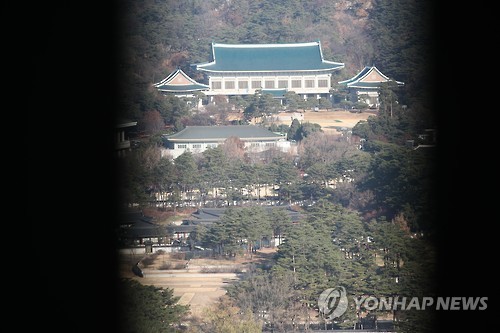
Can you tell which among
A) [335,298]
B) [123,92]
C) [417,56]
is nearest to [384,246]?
[335,298]

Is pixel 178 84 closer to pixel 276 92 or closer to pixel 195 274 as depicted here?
pixel 276 92

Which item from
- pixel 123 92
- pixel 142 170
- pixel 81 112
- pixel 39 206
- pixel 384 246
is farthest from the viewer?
pixel 123 92

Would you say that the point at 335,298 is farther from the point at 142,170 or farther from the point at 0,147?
the point at 142,170

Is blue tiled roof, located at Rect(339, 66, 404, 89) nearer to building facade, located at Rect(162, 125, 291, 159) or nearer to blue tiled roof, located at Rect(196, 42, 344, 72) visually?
blue tiled roof, located at Rect(196, 42, 344, 72)

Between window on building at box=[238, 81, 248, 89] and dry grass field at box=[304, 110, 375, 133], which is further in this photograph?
window on building at box=[238, 81, 248, 89]

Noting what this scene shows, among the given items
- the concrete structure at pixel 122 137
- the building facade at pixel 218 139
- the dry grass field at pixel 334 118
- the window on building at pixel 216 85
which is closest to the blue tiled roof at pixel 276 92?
the window on building at pixel 216 85

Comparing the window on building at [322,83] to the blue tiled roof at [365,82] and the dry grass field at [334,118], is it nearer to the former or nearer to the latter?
the blue tiled roof at [365,82]

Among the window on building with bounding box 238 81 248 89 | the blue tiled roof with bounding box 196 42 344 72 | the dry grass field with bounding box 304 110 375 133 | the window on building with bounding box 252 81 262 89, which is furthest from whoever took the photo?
the window on building with bounding box 238 81 248 89

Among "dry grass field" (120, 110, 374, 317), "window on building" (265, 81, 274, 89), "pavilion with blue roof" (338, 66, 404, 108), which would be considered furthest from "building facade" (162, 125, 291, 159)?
"window on building" (265, 81, 274, 89)
